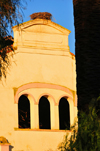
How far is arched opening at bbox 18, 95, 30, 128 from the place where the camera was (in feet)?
79.8

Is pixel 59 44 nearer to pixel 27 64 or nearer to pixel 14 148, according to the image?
pixel 27 64

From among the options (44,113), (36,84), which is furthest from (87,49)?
(44,113)

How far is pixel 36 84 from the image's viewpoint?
75.2ft

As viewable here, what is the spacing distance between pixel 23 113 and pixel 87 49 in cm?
1368

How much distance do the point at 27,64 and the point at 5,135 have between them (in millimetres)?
4396

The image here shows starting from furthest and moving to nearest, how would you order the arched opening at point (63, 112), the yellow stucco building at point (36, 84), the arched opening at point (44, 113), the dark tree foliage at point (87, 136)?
the arched opening at point (44, 113) → the arched opening at point (63, 112) → the yellow stucco building at point (36, 84) → the dark tree foliage at point (87, 136)

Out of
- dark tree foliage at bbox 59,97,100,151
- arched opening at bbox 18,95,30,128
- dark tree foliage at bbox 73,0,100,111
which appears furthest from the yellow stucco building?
dark tree foliage at bbox 59,97,100,151

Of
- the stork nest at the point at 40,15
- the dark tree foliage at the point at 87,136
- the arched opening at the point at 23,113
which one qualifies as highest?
the stork nest at the point at 40,15

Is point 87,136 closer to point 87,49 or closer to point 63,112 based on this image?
point 87,49

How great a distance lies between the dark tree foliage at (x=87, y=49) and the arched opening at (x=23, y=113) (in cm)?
1282

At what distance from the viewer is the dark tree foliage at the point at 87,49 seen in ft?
36.2

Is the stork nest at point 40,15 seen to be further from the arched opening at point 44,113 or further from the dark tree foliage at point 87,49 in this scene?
the dark tree foliage at point 87,49

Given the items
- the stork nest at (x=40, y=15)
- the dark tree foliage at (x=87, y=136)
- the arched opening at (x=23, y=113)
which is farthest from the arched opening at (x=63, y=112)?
the dark tree foliage at (x=87, y=136)

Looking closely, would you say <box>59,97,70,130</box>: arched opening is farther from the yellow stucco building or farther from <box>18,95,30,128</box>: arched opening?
<box>18,95,30,128</box>: arched opening
